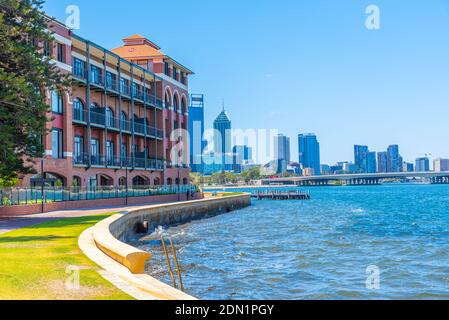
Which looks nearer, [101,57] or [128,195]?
[128,195]

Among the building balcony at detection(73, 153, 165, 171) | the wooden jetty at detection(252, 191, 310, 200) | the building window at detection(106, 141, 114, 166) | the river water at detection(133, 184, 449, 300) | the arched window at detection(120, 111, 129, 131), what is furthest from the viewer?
the wooden jetty at detection(252, 191, 310, 200)

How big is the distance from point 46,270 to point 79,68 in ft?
125

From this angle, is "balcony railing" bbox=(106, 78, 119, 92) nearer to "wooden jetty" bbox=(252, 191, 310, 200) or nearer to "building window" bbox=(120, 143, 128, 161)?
"building window" bbox=(120, 143, 128, 161)

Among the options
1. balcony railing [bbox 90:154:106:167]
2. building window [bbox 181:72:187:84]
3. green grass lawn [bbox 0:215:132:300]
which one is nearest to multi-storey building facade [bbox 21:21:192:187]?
balcony railing [bbox 90:154:106:167]

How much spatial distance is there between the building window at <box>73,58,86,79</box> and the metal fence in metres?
10.9

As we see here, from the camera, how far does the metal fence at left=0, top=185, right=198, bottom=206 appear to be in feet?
95.5

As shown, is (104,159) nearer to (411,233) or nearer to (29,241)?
(411,233)

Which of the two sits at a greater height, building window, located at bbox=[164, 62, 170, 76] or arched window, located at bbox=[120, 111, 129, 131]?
building window, located at bbox=[164, 62, 170, 76]

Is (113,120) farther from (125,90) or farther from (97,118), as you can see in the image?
(125,90)

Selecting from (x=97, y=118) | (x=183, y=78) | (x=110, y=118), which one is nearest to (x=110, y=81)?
(x=110, y=118)
